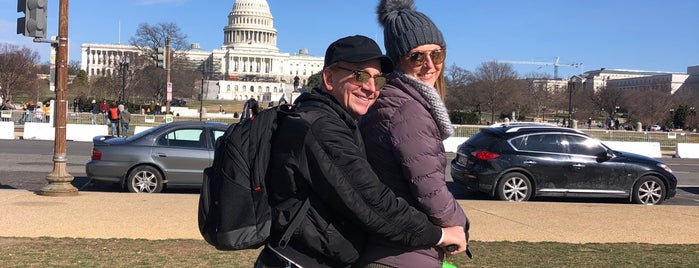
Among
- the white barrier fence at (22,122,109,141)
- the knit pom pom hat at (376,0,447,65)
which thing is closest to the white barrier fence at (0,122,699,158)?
the white barrier fence at (22,122,109,141)

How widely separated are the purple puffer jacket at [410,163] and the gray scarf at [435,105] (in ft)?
0.07

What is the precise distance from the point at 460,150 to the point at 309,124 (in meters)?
10.4

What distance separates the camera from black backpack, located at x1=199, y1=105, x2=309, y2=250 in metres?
2.32

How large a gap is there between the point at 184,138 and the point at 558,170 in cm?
684

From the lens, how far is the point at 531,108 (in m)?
70.2

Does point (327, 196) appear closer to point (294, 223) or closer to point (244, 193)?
point (294, 223)

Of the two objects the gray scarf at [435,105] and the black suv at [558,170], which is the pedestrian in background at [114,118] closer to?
the black suv at [558,170]

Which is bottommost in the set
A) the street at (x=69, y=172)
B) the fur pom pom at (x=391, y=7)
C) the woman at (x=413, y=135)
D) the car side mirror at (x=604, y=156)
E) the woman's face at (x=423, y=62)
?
the street at (x=69, y=172)

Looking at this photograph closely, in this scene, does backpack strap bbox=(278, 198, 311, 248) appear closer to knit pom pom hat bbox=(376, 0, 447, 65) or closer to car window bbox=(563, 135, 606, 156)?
knit pom pom hat bbox=(376, 0, 447, 65)

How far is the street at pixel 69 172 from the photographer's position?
12.3 m

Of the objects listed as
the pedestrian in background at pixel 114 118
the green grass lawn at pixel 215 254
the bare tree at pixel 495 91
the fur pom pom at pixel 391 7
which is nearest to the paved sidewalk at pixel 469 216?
the green grass lawn at pixel 215 254

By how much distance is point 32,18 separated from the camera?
9.74 metres

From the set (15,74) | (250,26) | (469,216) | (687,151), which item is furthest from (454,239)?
(250,26)

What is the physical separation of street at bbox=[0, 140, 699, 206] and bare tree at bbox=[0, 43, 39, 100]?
53825 mm
